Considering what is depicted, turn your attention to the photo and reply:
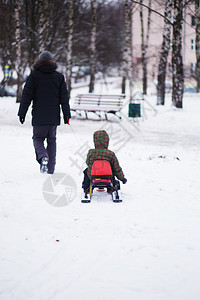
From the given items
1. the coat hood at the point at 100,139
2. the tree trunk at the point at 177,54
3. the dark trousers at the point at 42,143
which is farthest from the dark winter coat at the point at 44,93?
the tree trunk at the point at 177,54

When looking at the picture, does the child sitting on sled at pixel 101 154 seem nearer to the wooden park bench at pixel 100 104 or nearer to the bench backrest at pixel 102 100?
the wooden park bench at pixel 100 104

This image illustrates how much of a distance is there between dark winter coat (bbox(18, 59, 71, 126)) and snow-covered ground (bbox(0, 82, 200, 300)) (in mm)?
1066

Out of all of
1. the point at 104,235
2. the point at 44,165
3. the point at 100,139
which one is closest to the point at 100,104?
the point at 44,165

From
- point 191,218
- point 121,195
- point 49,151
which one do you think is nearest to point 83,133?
point 49,151

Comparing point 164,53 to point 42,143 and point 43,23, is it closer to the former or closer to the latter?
point 43,23

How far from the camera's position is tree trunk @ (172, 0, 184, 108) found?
13562 mm

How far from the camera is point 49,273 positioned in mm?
2912

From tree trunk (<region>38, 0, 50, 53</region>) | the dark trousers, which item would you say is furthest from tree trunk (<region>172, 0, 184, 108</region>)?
the dark trousers

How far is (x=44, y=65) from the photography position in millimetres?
5578

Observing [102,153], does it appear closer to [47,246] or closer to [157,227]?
[157,227]

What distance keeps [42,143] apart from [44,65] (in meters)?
1.31

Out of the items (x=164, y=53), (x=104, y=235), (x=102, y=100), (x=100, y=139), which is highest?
(x=164, y=53)

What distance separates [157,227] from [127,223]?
1.16 ft

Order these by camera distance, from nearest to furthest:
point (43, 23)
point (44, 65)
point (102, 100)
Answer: point (44, 65)
point (102, 100)
point (43, 23)
